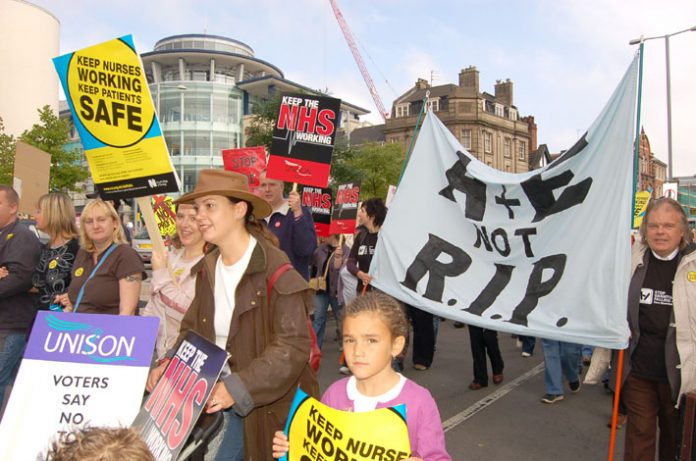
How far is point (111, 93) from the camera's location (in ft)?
11.9

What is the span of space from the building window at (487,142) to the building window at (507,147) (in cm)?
268

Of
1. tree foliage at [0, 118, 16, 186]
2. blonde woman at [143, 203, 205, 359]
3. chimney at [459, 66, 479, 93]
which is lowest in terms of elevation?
blonde woman at [143, 203, 205, 359]

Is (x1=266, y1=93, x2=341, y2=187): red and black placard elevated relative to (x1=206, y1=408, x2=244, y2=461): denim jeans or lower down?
elevated

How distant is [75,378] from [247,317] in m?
0.85

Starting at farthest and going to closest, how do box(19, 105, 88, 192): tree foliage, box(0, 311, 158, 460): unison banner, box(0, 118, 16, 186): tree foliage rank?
1. box(19, 105, 88, 192): tree foliage
2. box(0, 118, 16, 186): tree foliage
3. box(0, 311, 158, 460): unison banner

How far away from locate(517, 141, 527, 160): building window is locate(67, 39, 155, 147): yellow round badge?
65.0 metres

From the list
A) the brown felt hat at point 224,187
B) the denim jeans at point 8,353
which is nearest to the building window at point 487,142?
the denim jeans at point 8,353

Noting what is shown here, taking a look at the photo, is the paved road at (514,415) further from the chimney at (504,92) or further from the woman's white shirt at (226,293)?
the chimney at (504,92)

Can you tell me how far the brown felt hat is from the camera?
102 inches

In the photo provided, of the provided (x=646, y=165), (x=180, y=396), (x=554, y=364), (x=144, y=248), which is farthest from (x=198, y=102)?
(x=646, y=165)

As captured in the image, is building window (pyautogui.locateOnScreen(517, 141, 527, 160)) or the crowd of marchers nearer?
the crowd of marchers

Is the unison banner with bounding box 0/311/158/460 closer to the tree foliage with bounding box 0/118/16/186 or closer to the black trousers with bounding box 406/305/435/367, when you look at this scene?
the black trousers with bounding box 406/305/435/367

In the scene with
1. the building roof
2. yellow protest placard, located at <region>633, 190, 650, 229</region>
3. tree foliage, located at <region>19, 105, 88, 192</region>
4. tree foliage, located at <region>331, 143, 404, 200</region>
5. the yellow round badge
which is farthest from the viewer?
the building roof

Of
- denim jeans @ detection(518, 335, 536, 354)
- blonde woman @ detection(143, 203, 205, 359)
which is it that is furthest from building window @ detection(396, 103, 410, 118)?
blonde woman @ detection(143, 203, 205, 359)
